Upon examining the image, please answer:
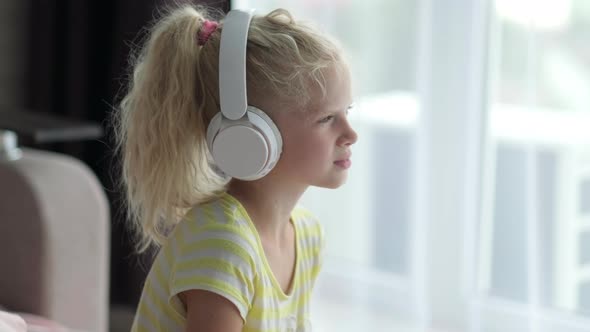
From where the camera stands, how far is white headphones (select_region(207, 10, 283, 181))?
1040mm

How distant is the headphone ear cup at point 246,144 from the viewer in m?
1.05

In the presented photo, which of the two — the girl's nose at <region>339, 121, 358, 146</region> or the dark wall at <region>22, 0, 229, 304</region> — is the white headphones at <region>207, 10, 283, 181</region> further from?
the dark wall at <region>22, 0, 229, 304</region>

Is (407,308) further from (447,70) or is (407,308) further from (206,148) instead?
(206,148)

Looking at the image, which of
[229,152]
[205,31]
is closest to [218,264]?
[229,152]

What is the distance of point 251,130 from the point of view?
1.05 metres

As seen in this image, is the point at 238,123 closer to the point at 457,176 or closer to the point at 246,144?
the point at 246,144

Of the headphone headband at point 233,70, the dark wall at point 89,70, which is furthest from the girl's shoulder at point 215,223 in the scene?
the dark wall at point 89,70

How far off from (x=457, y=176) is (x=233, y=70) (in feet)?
3.68

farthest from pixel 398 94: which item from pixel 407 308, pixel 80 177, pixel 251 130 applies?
pixel 251 130

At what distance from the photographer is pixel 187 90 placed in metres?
1.10

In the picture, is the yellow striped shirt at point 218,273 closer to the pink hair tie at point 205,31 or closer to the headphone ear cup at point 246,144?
the headphone ear cup at point 246,144

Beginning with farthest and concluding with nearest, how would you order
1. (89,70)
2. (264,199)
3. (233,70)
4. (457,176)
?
(89,70) → (457,176) → (264,199) → (233,70)

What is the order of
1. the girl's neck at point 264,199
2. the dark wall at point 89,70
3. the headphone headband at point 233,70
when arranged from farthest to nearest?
the dark wall at point 89,70 < the girl's neck at point 264,199 < the headphone headband at point 233,70

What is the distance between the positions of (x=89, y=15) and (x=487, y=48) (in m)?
1.23
